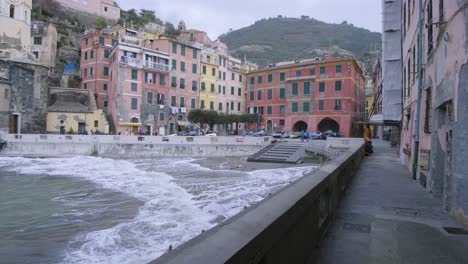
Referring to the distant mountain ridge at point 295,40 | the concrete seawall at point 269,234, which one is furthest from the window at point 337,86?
the distant mountain ridge at point 295,40

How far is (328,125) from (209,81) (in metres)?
20.1

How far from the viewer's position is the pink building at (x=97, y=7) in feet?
255

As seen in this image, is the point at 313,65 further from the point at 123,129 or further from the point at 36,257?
the point at 36,257

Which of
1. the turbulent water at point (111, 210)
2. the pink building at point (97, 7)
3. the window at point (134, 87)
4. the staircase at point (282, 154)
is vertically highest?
the pink building at point (97, 7)

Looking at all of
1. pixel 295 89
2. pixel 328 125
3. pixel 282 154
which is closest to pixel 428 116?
pixel 282 154

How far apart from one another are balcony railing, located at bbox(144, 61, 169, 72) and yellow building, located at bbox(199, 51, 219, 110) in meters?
7.55

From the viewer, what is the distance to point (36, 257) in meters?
6.82

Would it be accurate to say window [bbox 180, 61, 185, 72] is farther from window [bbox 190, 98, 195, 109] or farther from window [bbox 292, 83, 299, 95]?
window [bbox 292, 83, 299, 95]

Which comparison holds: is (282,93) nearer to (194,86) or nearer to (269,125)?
(269,125)

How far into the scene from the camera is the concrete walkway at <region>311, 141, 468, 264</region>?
4.09m

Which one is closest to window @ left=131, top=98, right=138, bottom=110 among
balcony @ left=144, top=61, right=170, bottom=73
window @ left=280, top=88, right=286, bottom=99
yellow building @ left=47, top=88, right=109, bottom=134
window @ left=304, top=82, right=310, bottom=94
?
yellow building @ left=47, top=88, right=109, bottom=134

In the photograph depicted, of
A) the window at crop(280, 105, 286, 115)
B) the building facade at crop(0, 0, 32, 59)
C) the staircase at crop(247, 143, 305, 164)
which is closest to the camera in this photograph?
the staircase at crop(247, 143, 305, 164)

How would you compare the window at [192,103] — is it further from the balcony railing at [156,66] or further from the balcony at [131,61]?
the balcony at [131,61]

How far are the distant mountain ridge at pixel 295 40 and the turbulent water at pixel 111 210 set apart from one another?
309ft
